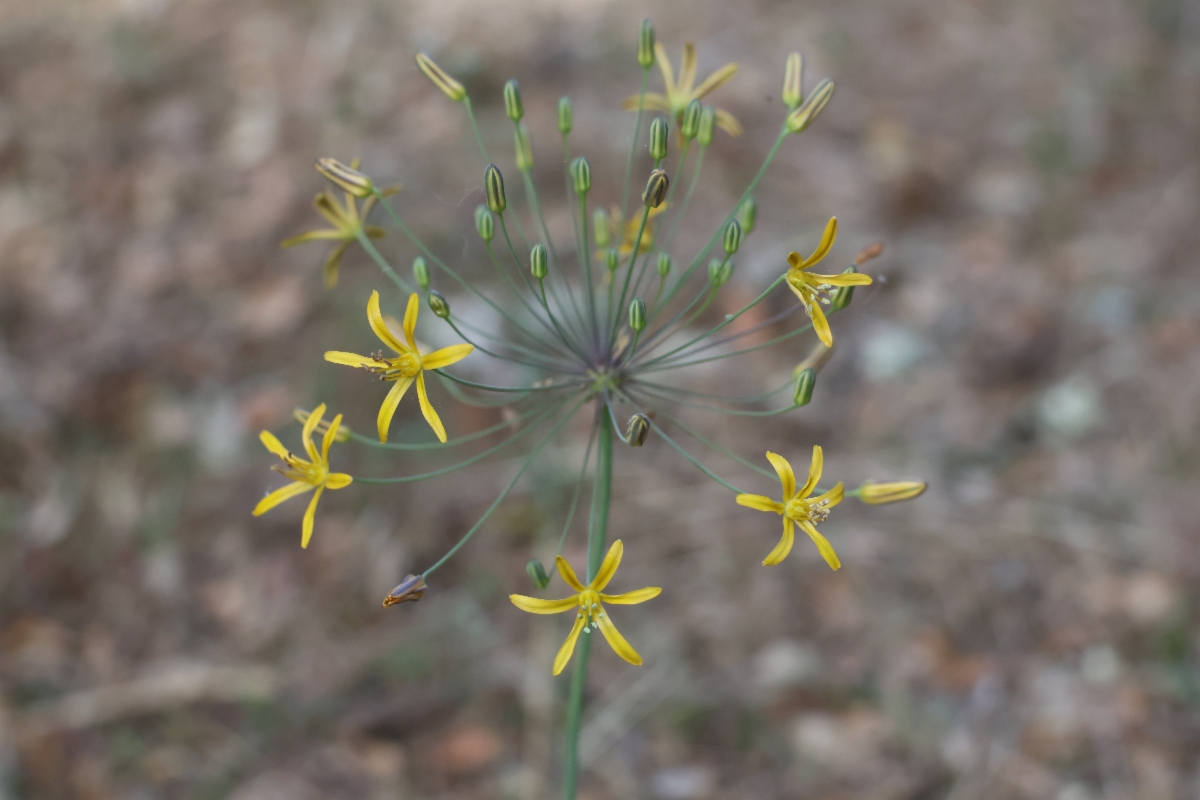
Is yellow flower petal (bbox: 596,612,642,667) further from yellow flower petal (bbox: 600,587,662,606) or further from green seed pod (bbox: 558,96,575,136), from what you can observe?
green seed pod (bbox: 558,96,575,136)

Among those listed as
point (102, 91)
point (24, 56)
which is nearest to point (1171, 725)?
point (102, 91)

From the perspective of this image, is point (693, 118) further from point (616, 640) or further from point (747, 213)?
point (616, 640)

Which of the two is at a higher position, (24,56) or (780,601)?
(24,56)

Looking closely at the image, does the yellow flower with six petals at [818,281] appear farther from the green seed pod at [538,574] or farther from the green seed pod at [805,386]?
the green seed pod at [538,574]

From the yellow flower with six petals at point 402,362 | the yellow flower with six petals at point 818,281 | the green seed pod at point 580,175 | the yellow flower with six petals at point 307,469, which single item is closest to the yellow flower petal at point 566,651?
the yellow flower with six petals at point 402,362

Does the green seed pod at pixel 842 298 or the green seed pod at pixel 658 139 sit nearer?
the green seed pod at pixel 658 139

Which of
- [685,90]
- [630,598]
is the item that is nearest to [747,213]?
[685,90]

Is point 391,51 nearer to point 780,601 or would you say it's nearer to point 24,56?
point 24,56

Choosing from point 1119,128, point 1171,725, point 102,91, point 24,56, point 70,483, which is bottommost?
point 1171,725
